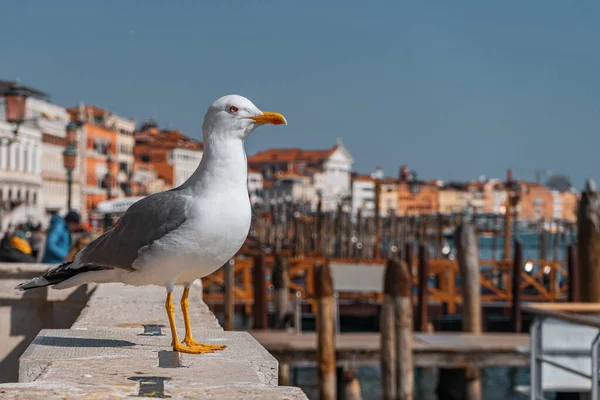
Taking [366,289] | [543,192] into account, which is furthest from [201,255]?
[543,192]

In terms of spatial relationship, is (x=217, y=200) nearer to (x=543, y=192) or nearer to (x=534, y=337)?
(x=534, y=337)

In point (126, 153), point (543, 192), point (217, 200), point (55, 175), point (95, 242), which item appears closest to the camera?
point (217, 200)

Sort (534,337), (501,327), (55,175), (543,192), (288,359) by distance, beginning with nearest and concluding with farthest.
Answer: (534,337), (288,359), (501,327), (55,175), (543,192)

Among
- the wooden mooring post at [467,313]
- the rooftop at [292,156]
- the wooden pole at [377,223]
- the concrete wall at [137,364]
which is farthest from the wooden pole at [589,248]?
the rooftop at [292,156]

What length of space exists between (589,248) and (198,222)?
711 centimetres

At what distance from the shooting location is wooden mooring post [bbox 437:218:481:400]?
1443cm

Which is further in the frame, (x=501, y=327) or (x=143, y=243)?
(x=501, y=327)

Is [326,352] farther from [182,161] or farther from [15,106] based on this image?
[182,161]

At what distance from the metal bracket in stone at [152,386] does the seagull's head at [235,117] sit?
0.99 m

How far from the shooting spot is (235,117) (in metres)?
3.64

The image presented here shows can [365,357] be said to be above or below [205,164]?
below

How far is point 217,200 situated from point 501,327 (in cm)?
A: 1955

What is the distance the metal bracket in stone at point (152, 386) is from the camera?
2564mm

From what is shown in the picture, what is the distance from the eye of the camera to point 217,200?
352 centimetres
